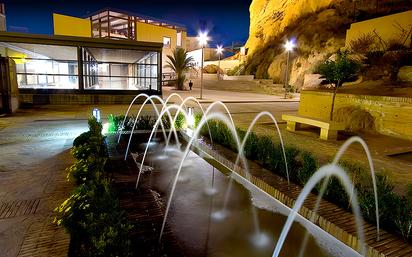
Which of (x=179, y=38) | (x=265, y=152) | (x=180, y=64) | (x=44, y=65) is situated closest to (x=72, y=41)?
(x=44, y=65)

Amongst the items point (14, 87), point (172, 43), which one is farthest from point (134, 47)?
point (172, 43)

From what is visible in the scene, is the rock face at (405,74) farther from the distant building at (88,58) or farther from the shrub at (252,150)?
the distant building at (88,58)

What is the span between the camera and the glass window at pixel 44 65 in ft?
70.0

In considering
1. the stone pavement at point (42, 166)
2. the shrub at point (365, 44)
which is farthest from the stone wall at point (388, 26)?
the stone pavement at point (42, 166)

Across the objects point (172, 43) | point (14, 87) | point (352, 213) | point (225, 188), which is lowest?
point (225, 188)

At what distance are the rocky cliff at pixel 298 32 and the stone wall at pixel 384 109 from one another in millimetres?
20124

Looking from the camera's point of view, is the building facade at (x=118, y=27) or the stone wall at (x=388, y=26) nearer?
the stone wall at (x=388, y=26)

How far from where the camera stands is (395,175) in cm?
560

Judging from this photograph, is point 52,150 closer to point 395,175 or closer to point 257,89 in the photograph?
point 395,175

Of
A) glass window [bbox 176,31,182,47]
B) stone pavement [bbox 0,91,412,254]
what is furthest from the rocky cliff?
stone pavement [bbox 0,91,412,254]

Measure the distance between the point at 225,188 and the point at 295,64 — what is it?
31870 mm

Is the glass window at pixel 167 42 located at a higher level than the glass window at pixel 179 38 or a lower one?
lower

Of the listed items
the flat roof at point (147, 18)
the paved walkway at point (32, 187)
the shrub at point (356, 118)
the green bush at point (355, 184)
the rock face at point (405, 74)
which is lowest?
the paved walkway at point (32, 187)

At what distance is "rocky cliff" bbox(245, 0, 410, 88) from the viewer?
30.6 metres
